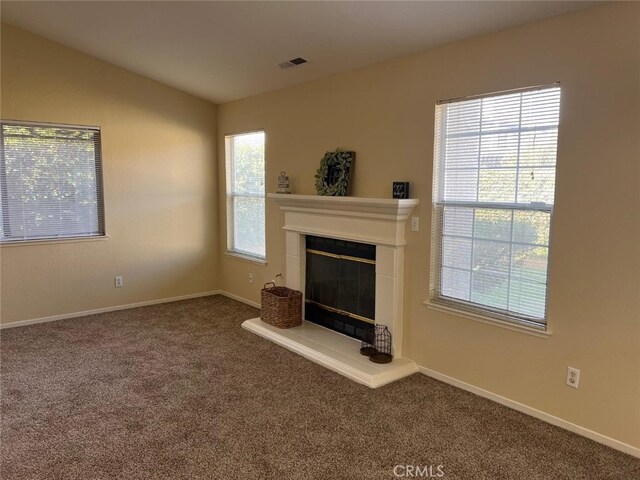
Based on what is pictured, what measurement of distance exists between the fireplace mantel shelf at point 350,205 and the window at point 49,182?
1.98m

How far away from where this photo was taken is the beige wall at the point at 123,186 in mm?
4398

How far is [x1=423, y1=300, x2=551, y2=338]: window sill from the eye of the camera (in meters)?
2.74

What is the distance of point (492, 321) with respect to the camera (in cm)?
296

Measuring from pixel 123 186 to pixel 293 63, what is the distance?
2393 millimetres

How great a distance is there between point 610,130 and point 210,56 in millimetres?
3175

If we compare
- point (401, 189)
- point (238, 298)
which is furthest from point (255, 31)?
point (238, 298)

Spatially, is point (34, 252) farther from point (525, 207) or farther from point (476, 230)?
point (525, 207)

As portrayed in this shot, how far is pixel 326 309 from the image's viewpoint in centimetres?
427

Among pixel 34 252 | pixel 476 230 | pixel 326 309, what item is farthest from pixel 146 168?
pixel 476 230

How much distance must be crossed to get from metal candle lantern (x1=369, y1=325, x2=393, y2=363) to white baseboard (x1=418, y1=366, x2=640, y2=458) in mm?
277

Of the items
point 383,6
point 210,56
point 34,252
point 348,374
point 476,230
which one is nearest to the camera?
point 383,6

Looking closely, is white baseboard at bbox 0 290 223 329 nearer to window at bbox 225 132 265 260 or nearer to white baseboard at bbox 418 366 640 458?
window at bbox 225 132 265 260

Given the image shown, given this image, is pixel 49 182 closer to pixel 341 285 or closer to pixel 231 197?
pixel 231 197

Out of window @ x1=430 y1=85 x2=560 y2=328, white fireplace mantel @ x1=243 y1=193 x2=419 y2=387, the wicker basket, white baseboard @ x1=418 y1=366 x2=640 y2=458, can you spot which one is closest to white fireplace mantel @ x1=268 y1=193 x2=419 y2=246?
white fireplace mantel @ x1=243 y1=193 x2=419 y2=387
